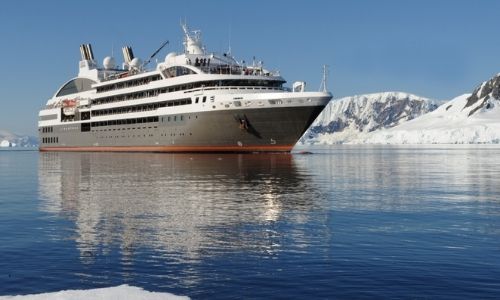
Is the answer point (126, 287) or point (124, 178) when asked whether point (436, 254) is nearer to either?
point (126, 287)

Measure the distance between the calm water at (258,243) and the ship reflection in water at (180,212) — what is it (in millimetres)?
46

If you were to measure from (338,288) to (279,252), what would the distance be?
8.91 ft

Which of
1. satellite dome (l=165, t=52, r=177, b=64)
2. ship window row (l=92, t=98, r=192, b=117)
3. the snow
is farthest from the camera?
satellite dome (l=165, t=52, r=177, b=64)

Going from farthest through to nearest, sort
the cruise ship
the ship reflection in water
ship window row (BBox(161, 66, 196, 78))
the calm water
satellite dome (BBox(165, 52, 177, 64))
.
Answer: satellite dome (BBox(165, 52, 177, 64)) < ship window row (BBox(161, 66, 196, 78)) < the cruise ship < the ship reflection in water < the calm water

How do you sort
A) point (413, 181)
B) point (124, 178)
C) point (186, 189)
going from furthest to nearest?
point (124, 178) → point (413, 181) → point (186, 189)

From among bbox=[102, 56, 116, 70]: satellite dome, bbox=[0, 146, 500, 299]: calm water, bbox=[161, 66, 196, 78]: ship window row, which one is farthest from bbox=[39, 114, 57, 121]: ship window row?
bbox=[0, 146, 500, 299]: calm water

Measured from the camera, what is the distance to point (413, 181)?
30.6m

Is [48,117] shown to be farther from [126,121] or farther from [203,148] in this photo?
[203,148]

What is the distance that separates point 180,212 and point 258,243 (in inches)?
220

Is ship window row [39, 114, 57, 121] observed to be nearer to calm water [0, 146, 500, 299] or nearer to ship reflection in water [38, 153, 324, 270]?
ship reflection in water [38, 153, 324, 270]

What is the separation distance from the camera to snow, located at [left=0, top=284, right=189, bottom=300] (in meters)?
8.63

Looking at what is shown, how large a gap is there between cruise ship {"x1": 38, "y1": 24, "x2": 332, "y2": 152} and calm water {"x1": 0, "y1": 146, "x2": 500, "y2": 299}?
4187cm

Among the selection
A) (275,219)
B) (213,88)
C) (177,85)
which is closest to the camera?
(275,219)

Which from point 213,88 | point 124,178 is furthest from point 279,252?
point 213,88
